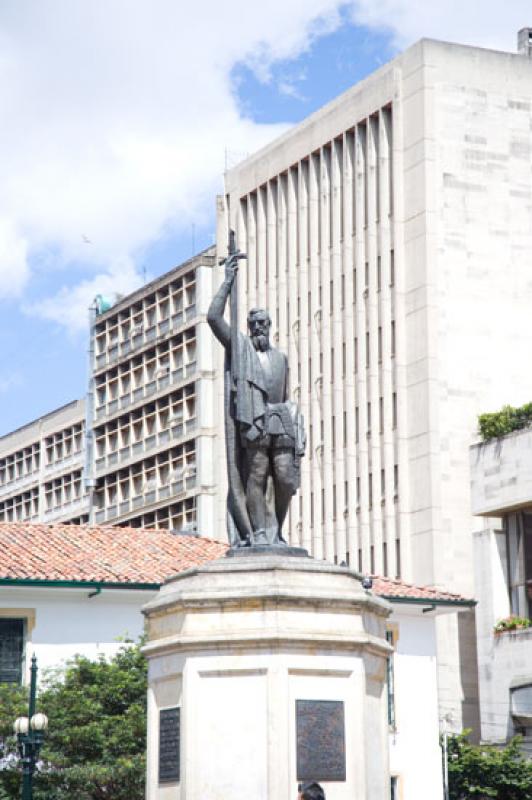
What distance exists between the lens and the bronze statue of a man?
20.4 meters

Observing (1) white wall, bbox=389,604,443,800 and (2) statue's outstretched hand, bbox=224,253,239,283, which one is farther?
(1) white wall, bbox=389,604,443,800

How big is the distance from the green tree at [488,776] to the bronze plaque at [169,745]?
3182cm

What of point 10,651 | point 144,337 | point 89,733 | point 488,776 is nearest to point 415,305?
point 144,337

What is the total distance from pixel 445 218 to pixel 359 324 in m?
6.11

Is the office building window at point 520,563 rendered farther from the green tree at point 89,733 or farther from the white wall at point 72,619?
the green tree at point 89,733

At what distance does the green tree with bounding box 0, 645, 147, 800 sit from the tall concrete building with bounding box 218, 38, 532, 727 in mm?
30785

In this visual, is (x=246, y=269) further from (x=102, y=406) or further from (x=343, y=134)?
(x=102, y=406)

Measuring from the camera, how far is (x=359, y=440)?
245 ft

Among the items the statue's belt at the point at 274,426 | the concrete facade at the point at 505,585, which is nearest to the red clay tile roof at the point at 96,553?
the concrete facade at the point at 505,585

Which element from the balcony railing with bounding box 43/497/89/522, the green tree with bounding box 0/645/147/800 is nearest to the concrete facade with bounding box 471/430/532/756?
the green tree with bounding box 0/645/147/800

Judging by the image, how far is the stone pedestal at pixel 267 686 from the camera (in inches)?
742

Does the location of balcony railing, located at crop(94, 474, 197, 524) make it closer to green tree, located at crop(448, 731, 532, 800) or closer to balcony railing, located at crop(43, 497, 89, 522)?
balcony railing, located at crop(43, 497, 89, 522)

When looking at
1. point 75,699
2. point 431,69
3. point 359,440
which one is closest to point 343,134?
point 431,69

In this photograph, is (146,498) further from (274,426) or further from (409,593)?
(274,426)
